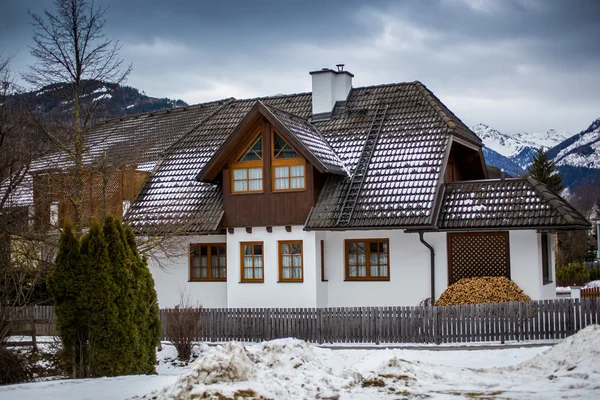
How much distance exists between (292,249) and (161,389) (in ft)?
39.8

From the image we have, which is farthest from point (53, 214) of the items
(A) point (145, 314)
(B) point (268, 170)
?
(A) point (145, 314)

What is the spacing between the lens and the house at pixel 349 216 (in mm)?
22203

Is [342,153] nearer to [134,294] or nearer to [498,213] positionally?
[498,213]

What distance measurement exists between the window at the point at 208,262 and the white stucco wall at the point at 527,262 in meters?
A: 9.30

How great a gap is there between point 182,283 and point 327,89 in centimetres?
884

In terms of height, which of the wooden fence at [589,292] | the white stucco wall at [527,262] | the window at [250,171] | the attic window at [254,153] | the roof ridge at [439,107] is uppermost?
the roof ridge at [439,107]

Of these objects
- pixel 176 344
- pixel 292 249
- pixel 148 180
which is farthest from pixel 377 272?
pixel 148 180

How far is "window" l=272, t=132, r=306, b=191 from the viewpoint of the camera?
23906 mm

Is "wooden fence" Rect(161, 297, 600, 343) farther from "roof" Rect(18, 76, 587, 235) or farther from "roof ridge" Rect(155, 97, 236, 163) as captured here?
"roof ridge" Rect(155, 97, 236, 163)

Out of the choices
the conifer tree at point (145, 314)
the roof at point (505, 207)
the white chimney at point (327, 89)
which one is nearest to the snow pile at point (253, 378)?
the conifer tree at point (145, 314)

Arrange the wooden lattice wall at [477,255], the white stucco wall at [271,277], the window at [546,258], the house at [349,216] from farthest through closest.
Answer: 1. the window at [546,258]
2. the white stucco wall at [271,277]
3. the house at [349,216]
4. the wooden lattice wall at [477,255]

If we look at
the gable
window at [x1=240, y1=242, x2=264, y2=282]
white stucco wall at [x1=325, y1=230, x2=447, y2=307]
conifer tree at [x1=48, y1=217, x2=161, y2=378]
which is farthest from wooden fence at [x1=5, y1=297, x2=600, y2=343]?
conifer tree at [x1=48, y1=217, x2=161, y2=378]

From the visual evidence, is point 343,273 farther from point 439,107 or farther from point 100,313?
point 100,313

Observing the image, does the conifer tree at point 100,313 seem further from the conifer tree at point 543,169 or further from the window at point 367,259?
the conifer tree at point 543,169
